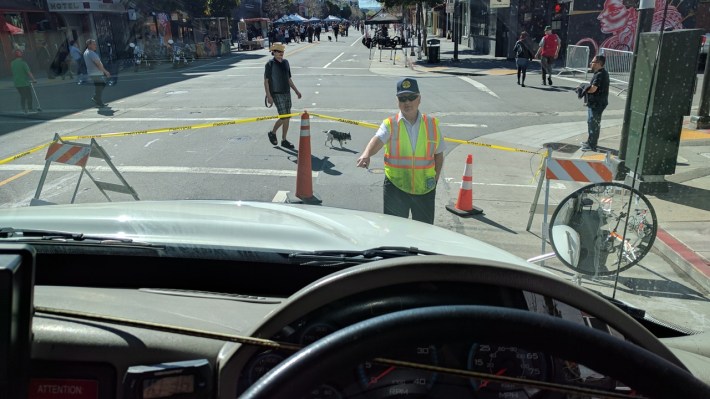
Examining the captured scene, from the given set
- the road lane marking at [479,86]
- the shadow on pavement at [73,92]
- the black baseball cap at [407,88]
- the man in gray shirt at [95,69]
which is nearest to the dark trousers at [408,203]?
the black baseball cap at [407,88]

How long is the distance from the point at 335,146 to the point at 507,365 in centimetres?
966

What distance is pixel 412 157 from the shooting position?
504cm

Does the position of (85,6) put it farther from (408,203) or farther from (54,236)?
(54,236)

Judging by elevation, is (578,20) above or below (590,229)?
above

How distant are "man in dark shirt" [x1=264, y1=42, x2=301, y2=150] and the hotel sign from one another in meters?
3.71

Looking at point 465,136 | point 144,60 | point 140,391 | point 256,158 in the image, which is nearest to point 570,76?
point 465,136

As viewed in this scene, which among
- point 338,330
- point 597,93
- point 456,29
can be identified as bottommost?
point 597,93

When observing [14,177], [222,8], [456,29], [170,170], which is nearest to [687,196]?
[170,170]

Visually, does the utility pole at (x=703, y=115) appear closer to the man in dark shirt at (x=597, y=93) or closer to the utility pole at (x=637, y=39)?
the man in dark shirt at (x=597, y=93)

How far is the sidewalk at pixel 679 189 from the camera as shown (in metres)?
5.69

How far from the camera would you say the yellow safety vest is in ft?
16.5

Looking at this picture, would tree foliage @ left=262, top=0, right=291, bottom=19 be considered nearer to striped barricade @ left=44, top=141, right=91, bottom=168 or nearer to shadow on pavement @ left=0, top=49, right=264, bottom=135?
shadow on pavement @ left=0, top=49, right=264, bottom=135

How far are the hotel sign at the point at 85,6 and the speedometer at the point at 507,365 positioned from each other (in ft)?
19.2

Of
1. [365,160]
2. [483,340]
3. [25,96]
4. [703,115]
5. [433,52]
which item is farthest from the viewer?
[433,52]
